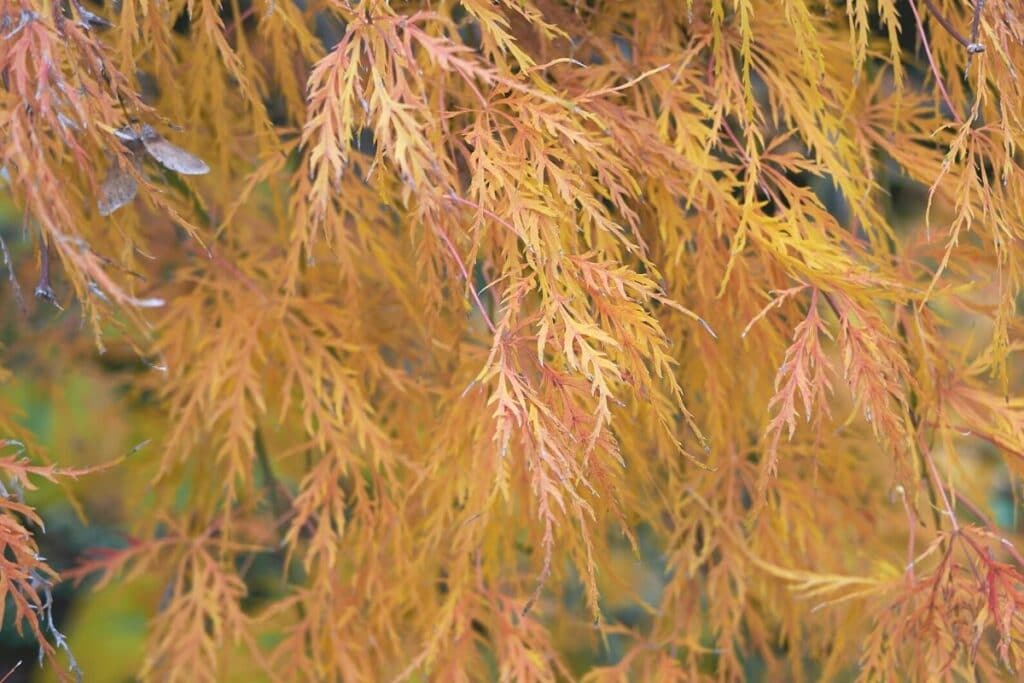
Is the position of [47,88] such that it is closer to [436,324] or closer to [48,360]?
[436,324]

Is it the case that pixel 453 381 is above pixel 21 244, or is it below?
above

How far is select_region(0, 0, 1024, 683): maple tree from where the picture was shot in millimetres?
687

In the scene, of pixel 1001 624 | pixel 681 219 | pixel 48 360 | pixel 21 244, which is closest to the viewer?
pixel 1001 624

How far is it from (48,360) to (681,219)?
0.90 meters

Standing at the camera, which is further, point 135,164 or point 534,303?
point 534,303

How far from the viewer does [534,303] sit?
94cm

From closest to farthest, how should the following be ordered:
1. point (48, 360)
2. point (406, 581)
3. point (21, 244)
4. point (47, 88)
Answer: point (47, 88) → point (406, 581) → point (48, 360) → point (21, 244)

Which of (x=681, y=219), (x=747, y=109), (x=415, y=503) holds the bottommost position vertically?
(x=415, y=503)

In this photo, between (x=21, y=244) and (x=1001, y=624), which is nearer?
(x=1001, y=624)

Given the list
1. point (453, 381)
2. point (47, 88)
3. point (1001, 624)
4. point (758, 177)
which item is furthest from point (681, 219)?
point (47, 88)

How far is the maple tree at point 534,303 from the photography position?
69 centimetres

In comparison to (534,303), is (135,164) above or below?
above

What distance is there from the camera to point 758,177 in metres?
0.85

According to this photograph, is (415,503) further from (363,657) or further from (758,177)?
(758,177)
